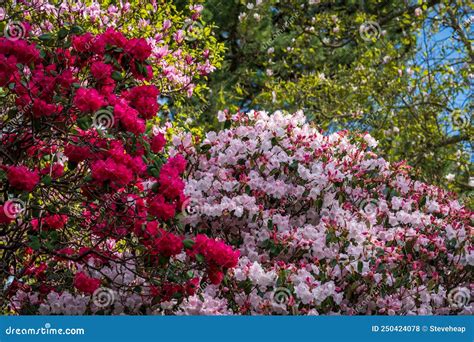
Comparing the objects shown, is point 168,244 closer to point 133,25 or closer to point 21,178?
point 21,178

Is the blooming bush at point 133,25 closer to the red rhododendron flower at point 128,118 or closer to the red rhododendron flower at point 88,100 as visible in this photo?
the red rhododendron flower at point 128,118

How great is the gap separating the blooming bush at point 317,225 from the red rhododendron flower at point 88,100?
0.67 meters

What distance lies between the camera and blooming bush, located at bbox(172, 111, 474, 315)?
3.89 meters

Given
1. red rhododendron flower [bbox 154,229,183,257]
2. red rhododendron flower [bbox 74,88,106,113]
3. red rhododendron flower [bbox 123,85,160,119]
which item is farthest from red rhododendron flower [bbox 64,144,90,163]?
red rhododendron flower [bbox 154,229,183,257]

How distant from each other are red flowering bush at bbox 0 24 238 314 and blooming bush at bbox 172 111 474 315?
0.22 metres

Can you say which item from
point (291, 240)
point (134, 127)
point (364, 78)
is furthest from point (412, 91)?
point (134, 127)

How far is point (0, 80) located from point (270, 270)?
5.66 ft

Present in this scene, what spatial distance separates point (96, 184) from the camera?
11.8 feet

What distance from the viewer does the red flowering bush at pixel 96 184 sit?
3619 mm

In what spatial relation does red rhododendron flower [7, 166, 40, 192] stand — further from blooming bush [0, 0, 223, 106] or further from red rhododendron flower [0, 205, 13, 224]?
blooming bush [0, 0, 223, 106]

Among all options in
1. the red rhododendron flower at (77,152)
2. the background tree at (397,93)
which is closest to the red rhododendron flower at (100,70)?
the red rhododendron flower at (77,152)

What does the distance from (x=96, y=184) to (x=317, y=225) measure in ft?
4.92

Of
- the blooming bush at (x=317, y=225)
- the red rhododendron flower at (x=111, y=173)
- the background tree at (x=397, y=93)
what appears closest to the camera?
the red rhododendron flower at (x=111, y=173)

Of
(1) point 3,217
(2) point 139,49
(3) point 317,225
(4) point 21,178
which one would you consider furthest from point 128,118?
(3) point 317,225
